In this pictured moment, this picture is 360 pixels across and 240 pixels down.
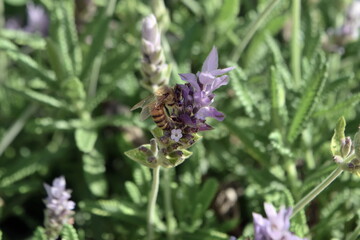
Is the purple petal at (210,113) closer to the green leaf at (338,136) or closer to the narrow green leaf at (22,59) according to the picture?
the green leaf at (338,136)

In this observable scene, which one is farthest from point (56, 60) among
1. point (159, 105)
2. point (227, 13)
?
point (159, 105)

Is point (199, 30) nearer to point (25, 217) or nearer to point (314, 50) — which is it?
point (314, 50)

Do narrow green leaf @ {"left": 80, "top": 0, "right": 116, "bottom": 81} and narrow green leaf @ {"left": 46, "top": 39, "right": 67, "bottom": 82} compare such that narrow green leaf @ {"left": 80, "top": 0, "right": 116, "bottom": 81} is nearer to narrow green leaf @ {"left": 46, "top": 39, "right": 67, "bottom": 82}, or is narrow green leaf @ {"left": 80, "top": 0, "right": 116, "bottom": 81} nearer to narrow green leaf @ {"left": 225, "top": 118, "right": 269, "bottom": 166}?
narrow green leaf @ {"left": 46, "top": 39, "right": 67, "bottom": 82}

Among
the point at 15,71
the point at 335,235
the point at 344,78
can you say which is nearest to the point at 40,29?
the point at 15,71

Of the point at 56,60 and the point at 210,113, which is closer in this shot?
the point at 210,113

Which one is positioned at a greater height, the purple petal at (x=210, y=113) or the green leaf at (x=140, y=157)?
the green leaf at (x=140, y=157)

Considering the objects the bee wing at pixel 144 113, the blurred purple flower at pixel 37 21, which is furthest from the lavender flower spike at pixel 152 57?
the blurred purple flower at pixel 37 21

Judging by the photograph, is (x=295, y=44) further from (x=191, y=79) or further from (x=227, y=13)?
(x=191, y=79)
